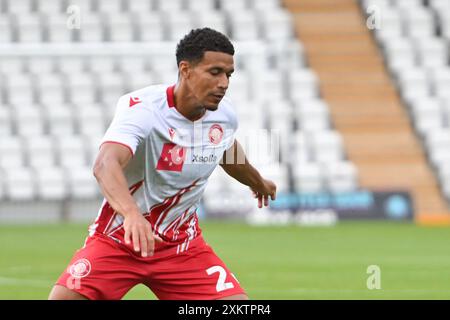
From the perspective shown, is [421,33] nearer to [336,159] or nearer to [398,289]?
[336,159]

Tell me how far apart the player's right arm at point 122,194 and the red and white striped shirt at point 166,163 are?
1.04 ft

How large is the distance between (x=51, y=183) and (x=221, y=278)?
55.8 ft

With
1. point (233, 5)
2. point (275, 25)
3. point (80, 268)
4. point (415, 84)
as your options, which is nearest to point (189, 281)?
point (80, 268)

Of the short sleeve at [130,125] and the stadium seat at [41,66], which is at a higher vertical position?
the stadium seat at [41,66]

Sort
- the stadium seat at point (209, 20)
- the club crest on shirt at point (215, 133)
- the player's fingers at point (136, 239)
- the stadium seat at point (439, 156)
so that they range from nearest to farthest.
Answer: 1. the player's fingers at point (136, 239)
2. the club crest on shirt at point (215, 133)
3. the stadium seat at point (439, 156)
4. the stadium seat at point (209, 20)

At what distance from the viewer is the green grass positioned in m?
11.4

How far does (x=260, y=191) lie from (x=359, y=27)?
19.2 metres

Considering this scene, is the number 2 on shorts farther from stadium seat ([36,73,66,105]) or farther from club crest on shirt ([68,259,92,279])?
stadium seat ([36,73,66,105])

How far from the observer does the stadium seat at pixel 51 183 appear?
2300 cm

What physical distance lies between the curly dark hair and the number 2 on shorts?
1176 mm

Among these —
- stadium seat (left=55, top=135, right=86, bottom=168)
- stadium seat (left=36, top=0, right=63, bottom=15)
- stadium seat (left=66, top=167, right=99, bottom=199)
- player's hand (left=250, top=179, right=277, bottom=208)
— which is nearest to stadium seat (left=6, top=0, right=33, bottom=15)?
stadium seat (left=36, top=0, right=63, bottom=15)

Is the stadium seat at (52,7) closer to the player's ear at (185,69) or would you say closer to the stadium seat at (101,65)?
the stadium seat at (101,65)

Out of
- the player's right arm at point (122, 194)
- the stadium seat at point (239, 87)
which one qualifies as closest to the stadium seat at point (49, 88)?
the stadium seat at point (239, 87)

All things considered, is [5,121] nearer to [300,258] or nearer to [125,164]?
[300,258]
